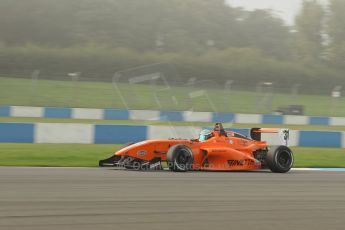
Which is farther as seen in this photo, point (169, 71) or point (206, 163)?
point (169, 71)

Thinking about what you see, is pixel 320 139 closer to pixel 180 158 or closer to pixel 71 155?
pixel 71 155

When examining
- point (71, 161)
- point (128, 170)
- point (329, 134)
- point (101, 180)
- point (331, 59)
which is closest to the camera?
point (101, 180)

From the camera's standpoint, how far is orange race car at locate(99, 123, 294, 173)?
8891 millimetres

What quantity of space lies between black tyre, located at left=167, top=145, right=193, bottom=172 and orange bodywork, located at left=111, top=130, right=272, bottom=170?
0.13 m

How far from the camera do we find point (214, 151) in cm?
923

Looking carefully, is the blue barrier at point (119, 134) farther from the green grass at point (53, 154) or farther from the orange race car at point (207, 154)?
the orange race car at point (207, 154)

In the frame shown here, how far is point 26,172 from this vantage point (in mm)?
8141

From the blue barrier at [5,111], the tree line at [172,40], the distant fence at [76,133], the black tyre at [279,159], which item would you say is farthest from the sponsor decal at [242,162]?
the tree line at [172,40]

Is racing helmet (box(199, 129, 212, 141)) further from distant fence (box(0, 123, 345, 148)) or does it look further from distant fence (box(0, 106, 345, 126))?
distant fence (box(0, 106, 345, 126))

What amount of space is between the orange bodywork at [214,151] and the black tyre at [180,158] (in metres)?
0.13

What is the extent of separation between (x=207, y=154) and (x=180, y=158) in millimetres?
499

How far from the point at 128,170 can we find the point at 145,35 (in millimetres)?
36320

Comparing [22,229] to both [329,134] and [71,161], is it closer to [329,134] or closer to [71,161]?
[71,161]

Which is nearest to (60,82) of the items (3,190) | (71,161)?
(71,161)
